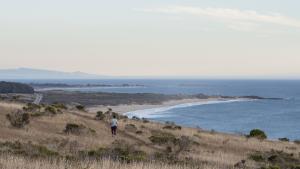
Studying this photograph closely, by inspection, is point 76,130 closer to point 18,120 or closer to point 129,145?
point 18,120

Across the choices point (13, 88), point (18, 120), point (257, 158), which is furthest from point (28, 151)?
point (13, 88)

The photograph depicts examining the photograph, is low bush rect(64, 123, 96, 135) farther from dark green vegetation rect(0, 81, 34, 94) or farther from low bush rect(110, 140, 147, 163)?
dark green vegetation rect(0, 81, 34, 94)

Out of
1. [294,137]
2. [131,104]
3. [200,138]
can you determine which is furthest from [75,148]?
[131,104]

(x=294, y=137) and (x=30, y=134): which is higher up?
(x=30, y=134)

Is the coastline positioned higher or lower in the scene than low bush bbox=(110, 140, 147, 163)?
lower

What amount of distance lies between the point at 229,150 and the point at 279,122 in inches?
2454

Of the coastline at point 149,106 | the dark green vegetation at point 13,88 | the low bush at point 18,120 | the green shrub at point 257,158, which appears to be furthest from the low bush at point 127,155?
the dark green vegetation at point 13,88

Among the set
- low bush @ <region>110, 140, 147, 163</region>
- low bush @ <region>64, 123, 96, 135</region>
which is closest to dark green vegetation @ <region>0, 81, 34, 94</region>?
low bush @ <region>64, 123, 96, 135</region>

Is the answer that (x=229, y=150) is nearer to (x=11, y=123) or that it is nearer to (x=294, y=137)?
(x=11, y=123)

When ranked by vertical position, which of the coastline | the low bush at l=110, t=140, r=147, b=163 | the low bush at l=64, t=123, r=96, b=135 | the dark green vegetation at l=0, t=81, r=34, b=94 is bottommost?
the coastline

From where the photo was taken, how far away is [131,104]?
130000 mm

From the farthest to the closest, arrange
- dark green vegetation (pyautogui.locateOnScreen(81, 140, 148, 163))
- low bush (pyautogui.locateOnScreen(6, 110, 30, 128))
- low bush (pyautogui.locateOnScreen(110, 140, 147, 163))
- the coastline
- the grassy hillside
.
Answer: the coastline < low bush (pyautogui.locateOnScreen(6, 110, 30, 128)) < the grassy hillside < dark green vegetation (pyautogui.locateOnScreen(81, 140, 148, 163)) < low bush (pyautogui.locateOnScreen(110, 140, 147, 163))

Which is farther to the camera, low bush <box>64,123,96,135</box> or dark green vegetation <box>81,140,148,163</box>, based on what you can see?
low bush <box>64,123,96,135</box>

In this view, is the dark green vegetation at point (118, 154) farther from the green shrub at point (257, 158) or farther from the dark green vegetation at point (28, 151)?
the green shrub at point (257, 158)
